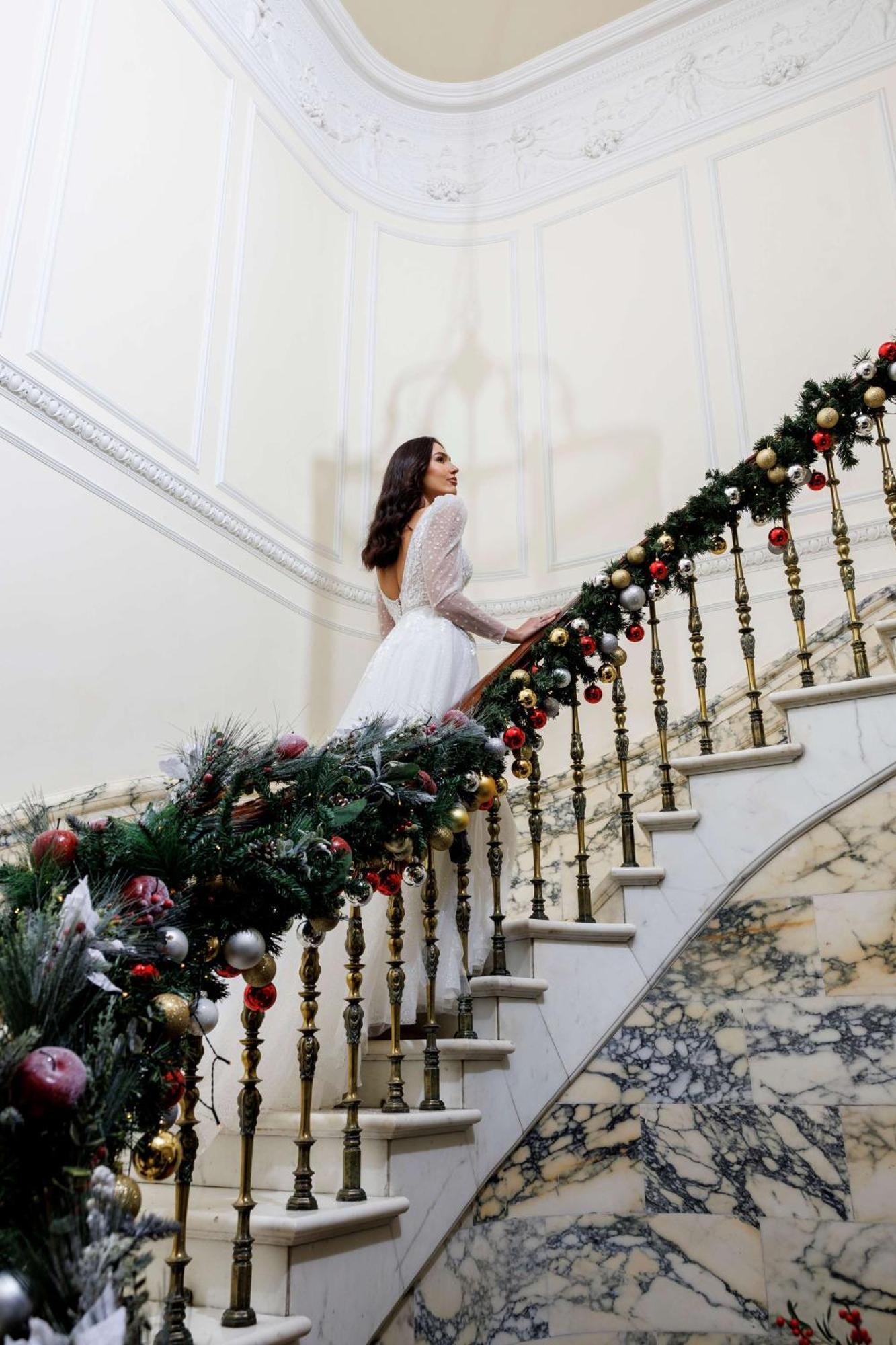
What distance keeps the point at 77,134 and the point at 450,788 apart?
3713 mm

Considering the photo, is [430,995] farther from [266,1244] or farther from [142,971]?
[142,971]

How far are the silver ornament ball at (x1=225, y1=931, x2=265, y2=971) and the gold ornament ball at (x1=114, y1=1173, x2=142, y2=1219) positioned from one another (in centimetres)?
34

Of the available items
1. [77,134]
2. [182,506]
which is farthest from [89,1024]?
[77,134]

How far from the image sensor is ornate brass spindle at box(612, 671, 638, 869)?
2770 mm

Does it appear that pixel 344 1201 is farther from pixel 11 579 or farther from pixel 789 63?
pixel 789 63

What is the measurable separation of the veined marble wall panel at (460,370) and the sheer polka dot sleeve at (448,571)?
2.87 metres

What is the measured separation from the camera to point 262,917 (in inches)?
60.0

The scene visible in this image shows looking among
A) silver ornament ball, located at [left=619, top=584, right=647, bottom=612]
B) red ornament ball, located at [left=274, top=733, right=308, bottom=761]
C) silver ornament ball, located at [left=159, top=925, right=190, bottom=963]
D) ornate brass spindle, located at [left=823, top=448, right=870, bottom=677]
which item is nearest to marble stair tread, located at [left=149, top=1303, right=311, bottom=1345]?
silver ornament ball, located at [left=159, top=925, right=190, bottom=963]

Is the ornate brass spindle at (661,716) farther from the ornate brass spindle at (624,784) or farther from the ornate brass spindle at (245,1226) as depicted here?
the ornate brass spindle at (245,1226)

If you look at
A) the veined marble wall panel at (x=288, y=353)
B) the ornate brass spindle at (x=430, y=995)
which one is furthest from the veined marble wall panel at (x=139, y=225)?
the ornate brass spindle at (x=430, y=995)

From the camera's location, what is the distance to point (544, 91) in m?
6.74

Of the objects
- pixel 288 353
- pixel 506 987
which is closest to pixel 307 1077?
pixel 506 987

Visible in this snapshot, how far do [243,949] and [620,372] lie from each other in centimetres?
508

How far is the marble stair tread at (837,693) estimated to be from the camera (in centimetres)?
258
